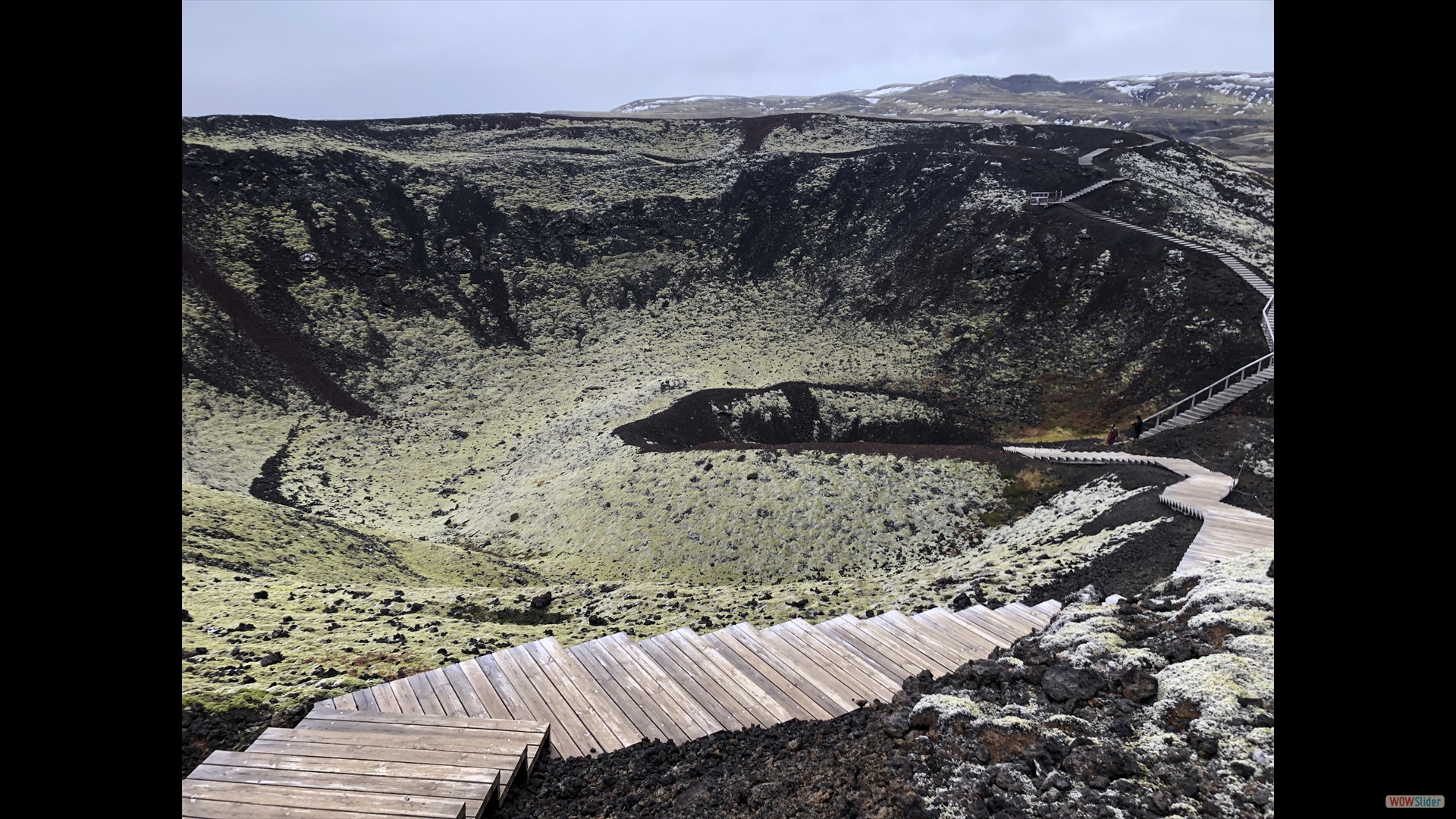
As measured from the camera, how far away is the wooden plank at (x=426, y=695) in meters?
6.73

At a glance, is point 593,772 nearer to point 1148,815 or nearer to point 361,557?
point 1148,815

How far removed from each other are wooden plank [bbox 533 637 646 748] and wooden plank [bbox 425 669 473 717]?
956 millimetres

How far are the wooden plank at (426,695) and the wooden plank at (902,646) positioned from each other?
4250mm

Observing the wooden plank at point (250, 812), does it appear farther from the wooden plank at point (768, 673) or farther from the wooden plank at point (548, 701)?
the wooden plank at point (768, 673)

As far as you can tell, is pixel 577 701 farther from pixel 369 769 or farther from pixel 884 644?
pixel 884 644

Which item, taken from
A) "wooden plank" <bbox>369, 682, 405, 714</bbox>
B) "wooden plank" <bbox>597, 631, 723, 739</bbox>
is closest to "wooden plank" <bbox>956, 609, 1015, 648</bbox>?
"wooden plank" <bbox>597, 631, 723, 739</bbox>

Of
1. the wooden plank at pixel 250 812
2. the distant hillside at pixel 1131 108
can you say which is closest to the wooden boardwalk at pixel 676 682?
the wooden plank at pixel 250 812

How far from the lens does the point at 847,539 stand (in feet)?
68.1

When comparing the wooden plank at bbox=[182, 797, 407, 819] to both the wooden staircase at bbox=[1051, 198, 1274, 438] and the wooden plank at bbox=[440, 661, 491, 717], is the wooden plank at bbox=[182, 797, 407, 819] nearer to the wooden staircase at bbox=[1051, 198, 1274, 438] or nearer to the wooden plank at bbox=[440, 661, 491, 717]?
the wooden plank at bbox=[440, 661, 491, 717]

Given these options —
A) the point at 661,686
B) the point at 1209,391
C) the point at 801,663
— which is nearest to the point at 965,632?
the point at 801,663
